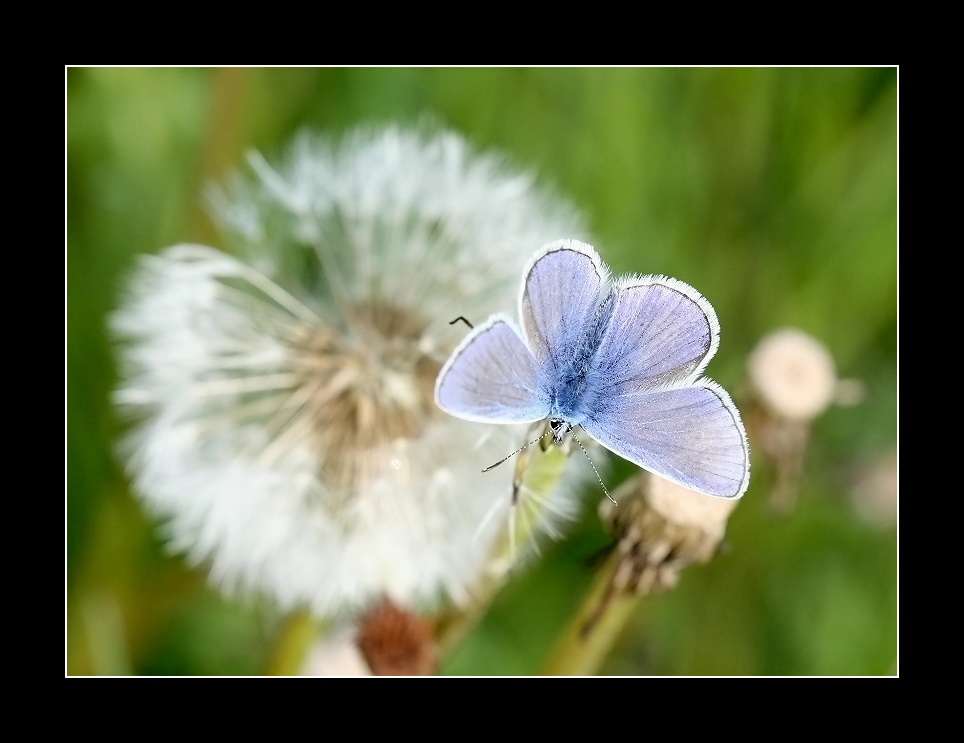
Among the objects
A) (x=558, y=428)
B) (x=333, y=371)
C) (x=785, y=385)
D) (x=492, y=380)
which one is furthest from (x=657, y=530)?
(x=333, y=371)

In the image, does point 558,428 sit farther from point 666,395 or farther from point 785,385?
point 785,385

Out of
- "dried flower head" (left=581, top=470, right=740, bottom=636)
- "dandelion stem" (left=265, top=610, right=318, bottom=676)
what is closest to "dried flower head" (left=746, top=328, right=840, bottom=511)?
"dried flower head" (left=581, top=470, right=740, bottom=636)

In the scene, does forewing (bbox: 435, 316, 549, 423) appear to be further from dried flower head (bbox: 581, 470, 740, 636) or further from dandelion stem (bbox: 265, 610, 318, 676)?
dandelion stem (bbox: 265, 610, 318, 676)

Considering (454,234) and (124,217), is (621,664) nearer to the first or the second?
(454,234)

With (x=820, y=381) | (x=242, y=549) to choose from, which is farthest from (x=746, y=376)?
(x=242, y=549)

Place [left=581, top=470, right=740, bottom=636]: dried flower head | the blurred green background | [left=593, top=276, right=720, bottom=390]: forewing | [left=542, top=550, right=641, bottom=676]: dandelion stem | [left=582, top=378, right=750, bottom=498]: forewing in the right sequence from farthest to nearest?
the blurred green background < [left=542, top=550, right=641, bottom=676]: dandelion stem < [left=581, top=470, right=740, bottom=636]: dried flower head < [left=593, top=276, right=720, bottom=390]: forewing < [left=582, top=378, right=750, bottom=498]: forewing

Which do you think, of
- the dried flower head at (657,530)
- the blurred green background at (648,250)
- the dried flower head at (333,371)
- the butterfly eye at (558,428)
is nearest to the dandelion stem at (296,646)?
the dried flower head at (333,371)

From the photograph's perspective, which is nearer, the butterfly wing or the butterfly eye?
the butterfly wing
